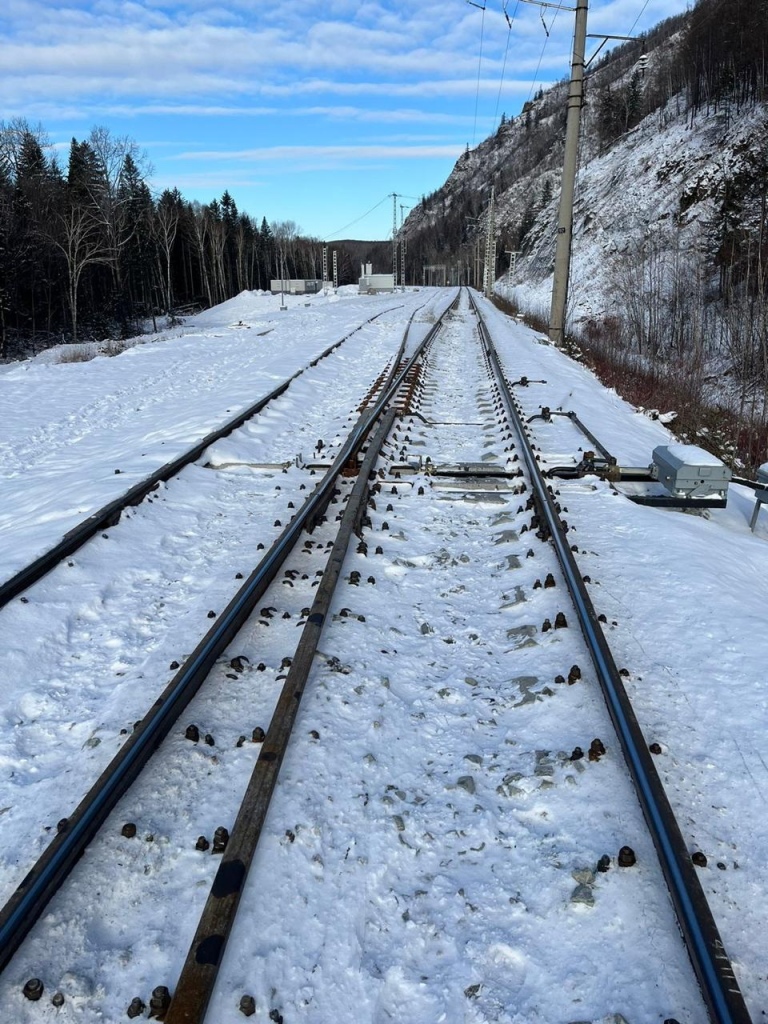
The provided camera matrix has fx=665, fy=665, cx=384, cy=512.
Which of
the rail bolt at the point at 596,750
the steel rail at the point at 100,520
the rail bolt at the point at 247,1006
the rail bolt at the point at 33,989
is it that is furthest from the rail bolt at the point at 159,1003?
the steel rail at the point at 100,520

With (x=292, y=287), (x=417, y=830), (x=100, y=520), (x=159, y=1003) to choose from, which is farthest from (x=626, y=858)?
(x=292, y=287)

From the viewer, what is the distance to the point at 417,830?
2.67m

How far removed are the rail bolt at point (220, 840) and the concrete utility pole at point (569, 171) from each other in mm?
17836

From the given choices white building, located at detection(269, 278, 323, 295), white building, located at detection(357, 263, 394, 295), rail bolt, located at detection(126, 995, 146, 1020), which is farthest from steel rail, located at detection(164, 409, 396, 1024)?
white building, located at detection(269, 278, 323, 295)

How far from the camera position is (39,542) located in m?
5.16

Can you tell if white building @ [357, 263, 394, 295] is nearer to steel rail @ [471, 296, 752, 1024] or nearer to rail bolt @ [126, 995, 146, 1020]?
steel rail @ [471, 296, 752, 1024]

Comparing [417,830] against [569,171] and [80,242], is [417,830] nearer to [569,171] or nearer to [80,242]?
[569,171]

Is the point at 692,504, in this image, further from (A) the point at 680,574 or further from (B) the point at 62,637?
(B) the point at 62,637

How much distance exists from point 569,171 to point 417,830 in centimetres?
1923

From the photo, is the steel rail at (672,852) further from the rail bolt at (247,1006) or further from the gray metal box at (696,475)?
the gray metal box at (696,475)

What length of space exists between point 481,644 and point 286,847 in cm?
180

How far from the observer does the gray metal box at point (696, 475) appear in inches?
253

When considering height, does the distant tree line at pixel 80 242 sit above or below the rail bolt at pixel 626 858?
above

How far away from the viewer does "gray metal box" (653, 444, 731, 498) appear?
6.43 m
